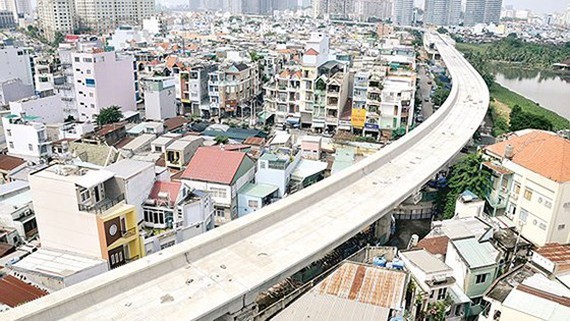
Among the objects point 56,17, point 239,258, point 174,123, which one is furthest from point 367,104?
point 56,17

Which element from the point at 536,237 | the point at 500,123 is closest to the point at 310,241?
the point at 536,237

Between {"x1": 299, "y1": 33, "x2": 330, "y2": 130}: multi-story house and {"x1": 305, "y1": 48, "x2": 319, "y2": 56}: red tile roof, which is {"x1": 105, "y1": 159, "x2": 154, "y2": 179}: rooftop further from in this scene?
{"x1": 305, "y1": 48, "x2": 319, "y2": 56}: red tile roof

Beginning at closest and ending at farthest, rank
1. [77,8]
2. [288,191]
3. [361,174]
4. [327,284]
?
[327,284] < [361,174] < [288,191] < [77,8]

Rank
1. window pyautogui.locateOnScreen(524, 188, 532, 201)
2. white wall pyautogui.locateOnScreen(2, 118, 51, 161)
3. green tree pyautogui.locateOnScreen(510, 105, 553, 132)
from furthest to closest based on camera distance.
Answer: green tree pyautogui.locateOnScreen(510, 105, 553, 132) → white wall pyautogui.locateOnScreen(2, 118, 51, 161) → window pyautogui.locateOnScreen(524, 188, 532, 201)

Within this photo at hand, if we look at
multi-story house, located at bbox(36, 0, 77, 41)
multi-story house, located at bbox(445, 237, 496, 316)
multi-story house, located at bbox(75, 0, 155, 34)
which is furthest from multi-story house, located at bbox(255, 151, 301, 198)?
multi-story house, located at bbox(75, 0, 155, 34)

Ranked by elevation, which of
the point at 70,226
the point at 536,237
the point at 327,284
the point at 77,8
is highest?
the point at 77,8

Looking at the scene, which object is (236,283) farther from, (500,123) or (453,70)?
(453,70)

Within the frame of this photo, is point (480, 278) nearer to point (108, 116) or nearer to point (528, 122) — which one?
point (528, 122)
